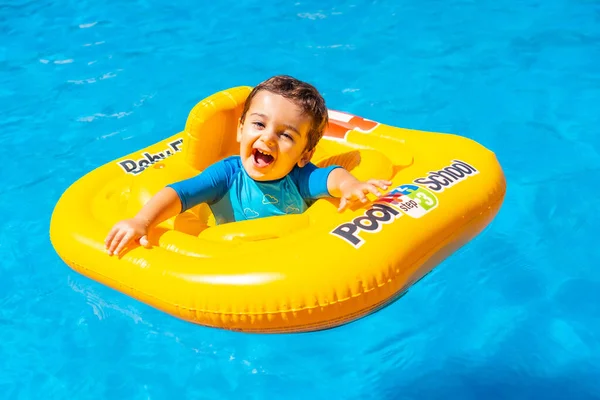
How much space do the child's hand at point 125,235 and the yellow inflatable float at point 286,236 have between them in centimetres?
4

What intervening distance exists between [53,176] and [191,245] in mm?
2502

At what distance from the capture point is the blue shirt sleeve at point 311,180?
A: 341 centimetres

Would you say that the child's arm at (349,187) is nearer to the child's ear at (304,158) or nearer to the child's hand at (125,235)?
the child's ear at (304,158)

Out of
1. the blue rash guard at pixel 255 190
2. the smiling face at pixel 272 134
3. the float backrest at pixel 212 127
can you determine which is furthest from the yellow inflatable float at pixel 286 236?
the smiling face at pixel 272 134

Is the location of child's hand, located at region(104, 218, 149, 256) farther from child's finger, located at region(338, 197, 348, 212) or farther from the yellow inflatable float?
child's finger, located at region(338, 197, 348, 212)

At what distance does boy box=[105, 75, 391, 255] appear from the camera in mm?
3150

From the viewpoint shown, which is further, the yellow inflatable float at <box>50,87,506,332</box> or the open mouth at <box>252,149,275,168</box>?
the open mouth at <box>252,149,275,168</box>

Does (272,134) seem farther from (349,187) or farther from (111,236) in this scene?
(111,236)

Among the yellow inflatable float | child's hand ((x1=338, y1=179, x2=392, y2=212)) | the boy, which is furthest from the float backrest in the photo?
child's hand ((x1=338, y1=179, x2=392, y2=212))

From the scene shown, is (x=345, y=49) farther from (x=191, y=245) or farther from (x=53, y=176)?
(x=191, y=245)

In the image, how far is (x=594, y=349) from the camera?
371 centimetres

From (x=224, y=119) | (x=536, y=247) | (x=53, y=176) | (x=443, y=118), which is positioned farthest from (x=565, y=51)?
(x=53, y=176)

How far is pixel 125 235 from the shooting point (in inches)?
121

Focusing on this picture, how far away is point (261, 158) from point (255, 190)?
204 mm
